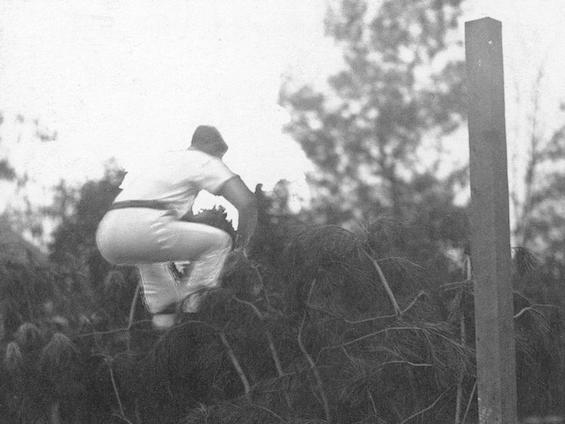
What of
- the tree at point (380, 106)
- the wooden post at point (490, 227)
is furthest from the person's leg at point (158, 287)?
the wooden post at point (490, 227)

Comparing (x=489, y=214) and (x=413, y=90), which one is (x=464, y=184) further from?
(x=489, y=214)

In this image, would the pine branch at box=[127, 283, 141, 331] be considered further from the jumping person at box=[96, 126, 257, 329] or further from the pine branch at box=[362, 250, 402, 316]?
the pine branch at box=[362, 250, 402, 316]

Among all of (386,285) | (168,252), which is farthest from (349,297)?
(168,252)

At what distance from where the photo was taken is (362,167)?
454 cm

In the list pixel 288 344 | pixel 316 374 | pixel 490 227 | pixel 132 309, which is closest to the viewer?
pixel 490 227

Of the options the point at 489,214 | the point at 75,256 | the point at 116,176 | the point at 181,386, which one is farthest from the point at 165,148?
the point at 489,214

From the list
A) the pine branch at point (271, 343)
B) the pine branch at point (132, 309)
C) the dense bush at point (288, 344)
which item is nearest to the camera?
the dense bush at point (288, 344)

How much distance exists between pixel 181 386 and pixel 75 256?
0.78 metres

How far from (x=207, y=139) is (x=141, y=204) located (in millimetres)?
388

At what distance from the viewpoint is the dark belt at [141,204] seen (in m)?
4.68

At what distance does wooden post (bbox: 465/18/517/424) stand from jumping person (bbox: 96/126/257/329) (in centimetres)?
125

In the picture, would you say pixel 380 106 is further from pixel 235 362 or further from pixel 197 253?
pixel 235 362

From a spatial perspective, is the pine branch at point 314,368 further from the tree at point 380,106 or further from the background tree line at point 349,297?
the tree at point 380,106

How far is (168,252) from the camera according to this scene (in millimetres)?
4672
